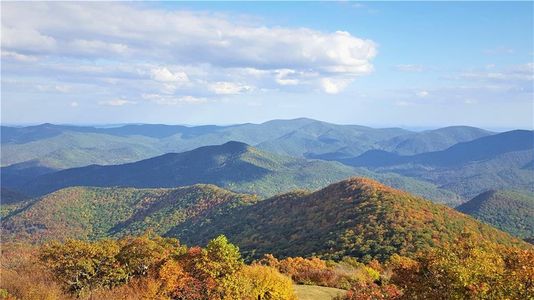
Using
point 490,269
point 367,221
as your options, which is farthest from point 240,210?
point 490,269

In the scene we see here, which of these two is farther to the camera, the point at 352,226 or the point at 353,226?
the point at 352,226

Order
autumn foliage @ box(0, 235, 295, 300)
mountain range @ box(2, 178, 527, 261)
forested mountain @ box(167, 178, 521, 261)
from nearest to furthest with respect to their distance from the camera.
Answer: autumn foliage @ box(0, 235, 295, 300), forested mountain @ box(167, 178, 521, 261), mountain range @ box(2, 178, 527, 261)

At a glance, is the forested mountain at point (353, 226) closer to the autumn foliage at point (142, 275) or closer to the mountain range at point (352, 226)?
the mountain range at point (352, 226)

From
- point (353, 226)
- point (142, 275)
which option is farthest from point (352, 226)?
point (142, 275)

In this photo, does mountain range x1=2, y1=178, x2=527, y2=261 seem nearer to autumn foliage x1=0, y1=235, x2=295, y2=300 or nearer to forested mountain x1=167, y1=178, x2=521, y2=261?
forested mountain x1=167, y1=178, x2=521, y2=261

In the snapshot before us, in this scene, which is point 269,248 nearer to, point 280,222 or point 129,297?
point 280,222

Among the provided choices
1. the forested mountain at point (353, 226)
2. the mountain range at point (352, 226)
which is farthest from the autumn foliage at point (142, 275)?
the forested mountain at point (353, 226)

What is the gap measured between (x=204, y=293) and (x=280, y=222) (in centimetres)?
9906

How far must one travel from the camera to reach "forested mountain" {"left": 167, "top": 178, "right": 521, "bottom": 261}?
93250mm

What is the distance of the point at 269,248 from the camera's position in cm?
11394

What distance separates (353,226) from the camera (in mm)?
105812

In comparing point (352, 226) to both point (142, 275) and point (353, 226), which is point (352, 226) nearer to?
point (353, 226)

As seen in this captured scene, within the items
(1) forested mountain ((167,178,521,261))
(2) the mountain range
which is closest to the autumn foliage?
(2) the mountain range

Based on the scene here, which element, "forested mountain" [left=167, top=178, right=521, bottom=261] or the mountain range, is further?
the mountain range
